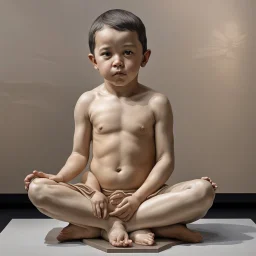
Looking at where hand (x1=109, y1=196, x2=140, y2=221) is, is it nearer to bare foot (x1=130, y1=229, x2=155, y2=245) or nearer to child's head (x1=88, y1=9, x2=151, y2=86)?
bare foot (x1=130, y1=229, x2=155, y2=245)

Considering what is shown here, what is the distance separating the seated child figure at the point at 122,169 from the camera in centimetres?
277

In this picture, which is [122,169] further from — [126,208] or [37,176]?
[37,176]

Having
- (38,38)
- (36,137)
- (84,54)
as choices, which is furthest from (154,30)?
(36,137)

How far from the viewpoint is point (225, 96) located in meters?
3.89

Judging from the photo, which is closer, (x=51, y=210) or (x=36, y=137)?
(x=51, y=210)

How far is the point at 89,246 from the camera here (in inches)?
109

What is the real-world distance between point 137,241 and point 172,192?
0.25 meters

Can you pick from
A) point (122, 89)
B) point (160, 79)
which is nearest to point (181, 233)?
point (122, 89)

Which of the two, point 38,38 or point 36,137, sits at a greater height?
point 38,38

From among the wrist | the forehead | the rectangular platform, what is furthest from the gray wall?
the wrist

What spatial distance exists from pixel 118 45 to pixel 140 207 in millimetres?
694

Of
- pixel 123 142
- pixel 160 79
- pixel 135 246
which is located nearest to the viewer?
pixel 135 246

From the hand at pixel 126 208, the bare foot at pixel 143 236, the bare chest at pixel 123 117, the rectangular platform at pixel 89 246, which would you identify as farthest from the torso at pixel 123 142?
the rectangular platform at pixel 89 246

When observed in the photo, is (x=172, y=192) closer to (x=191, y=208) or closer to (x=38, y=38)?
(x=191, y=208)
